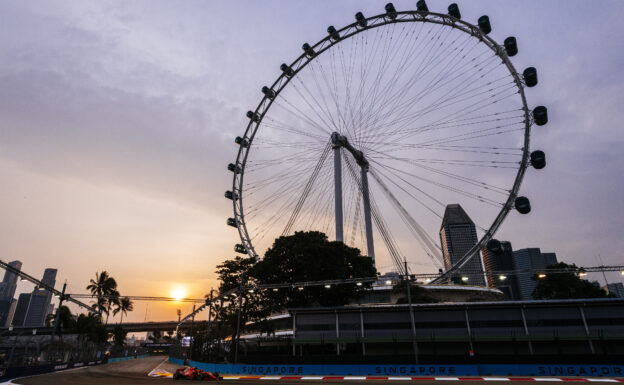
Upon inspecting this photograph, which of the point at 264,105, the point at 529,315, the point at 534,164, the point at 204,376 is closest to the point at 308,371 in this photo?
the point at 204,376

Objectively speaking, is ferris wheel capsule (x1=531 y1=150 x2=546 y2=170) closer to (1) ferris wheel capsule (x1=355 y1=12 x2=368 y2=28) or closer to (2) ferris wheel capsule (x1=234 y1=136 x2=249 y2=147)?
(1) ferris wheel capsule (x1=355 y1=12 x2=368 y2=28)

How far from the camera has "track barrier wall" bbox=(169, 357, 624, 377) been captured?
28359 mm

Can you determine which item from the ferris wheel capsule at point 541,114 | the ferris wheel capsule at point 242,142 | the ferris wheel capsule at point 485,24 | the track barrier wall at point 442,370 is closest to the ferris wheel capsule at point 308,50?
the ferris wheel capsule at point 242,142

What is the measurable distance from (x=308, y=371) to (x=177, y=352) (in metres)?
63.3

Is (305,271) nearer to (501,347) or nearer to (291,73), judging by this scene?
(501,347)

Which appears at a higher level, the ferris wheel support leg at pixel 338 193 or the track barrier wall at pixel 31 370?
the ferris wheel support leg at pixel 338 193

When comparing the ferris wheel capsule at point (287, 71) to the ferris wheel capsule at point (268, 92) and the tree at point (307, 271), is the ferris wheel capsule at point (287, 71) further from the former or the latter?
the tree at point (307, 271)

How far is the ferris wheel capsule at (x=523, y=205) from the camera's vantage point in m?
33.9

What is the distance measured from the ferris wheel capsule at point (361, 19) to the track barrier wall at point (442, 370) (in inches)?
1560

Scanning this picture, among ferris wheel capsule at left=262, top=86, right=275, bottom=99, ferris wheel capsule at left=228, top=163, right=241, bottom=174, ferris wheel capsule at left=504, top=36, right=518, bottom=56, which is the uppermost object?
ferris wheel capsule at left=262, top=86, right=275, bottom=99

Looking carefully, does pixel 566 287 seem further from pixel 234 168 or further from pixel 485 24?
pixel 234 168

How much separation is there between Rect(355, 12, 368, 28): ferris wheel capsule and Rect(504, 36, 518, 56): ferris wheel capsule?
17107 millimetres

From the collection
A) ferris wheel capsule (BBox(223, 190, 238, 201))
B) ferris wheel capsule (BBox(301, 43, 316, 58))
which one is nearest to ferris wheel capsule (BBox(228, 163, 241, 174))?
ferris wheel capsule (BBox(223, 190, 238, 201))

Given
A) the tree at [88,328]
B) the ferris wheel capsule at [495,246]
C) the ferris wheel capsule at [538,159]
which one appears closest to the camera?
the ferris wheel capsule at [495,246]
